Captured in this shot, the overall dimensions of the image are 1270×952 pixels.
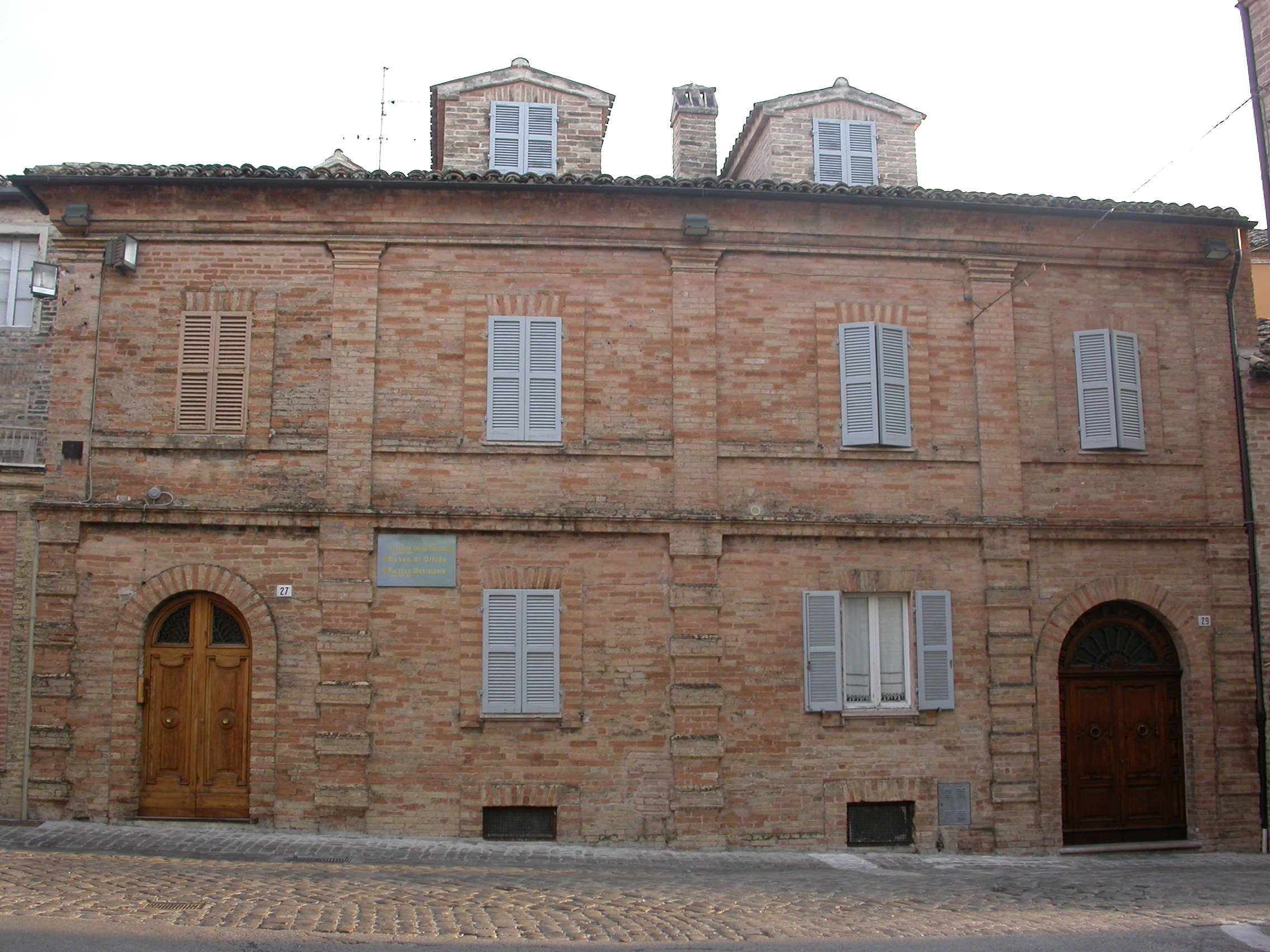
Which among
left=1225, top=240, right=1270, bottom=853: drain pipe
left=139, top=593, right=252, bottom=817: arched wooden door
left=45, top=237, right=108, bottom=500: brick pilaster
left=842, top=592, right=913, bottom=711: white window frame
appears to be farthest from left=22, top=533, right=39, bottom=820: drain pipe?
left=1225, top=240, right=1270, bottom=853: drain pipe

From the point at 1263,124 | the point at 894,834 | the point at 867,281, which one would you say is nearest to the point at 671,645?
the point at 894,834

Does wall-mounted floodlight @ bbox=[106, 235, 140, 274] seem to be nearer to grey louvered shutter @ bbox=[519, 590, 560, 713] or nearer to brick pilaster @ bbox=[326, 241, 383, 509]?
brick pilaster @ bbox=[326, 241, 383, 509]

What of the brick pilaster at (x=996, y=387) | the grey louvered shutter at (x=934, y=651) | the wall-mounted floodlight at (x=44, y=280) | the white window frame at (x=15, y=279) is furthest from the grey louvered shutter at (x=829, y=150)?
the white window frame at (x=15, y=279)

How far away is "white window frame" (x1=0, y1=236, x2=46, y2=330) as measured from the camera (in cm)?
1309

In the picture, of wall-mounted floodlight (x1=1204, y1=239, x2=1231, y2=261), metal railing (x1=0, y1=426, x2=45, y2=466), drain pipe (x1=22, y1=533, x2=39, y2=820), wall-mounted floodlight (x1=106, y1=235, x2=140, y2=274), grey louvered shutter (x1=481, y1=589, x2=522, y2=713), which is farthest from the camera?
wall-mounted floodlight (x1=1204, y1=239, x2=1231, y2=261)

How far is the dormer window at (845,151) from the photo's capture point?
1452cm

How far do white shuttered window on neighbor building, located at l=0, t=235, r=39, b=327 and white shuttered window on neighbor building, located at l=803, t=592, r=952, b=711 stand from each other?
10306mm

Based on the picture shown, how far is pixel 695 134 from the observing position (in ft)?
49.6

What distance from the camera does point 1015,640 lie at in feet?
39.9

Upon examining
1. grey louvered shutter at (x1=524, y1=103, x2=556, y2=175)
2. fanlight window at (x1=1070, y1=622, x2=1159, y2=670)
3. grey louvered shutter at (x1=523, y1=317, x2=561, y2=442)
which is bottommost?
fanlight window at (x1=1070, y1=622, x2=1159, y2=670)

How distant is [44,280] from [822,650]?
33.0 feet

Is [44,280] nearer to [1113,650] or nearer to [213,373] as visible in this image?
[213,373]

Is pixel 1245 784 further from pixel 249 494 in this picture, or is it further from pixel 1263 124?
pixel 249 494

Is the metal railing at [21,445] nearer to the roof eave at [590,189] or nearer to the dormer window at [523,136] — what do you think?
the roof eave at [590,189]
